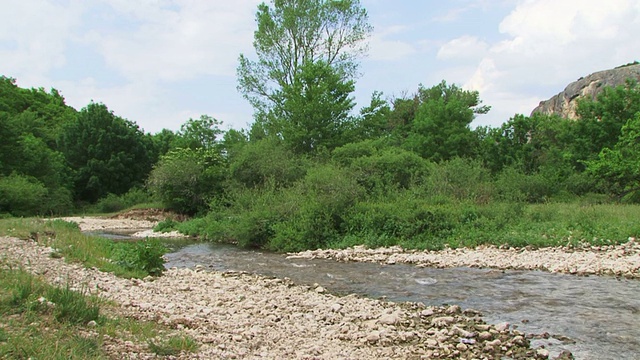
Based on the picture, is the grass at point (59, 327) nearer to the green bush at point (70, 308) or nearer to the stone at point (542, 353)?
the green bush at point (70, 308)

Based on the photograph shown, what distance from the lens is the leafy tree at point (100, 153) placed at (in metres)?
54.6

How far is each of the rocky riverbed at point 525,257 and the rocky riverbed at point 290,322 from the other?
5874 millimetres

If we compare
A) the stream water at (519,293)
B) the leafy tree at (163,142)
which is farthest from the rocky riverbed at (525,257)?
the leafy tree at (163,142)

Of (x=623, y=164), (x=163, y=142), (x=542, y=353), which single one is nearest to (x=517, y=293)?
(x=542, y=353)

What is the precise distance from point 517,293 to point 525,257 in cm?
485

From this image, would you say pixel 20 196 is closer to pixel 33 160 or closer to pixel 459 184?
pixel 33 160

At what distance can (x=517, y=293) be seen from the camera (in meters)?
11.8

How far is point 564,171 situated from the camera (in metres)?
Result: 36.2

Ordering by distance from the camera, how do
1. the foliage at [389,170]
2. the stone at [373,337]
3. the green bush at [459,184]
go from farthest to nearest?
the foliage at [389,170]
the green bush at [459,184]
the stone at [373,337]

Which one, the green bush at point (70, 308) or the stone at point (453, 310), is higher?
the green bush at point (70, 308)

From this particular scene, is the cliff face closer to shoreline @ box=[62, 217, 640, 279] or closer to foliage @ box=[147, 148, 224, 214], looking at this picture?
foliage @ box=[147, 148, 224, 214]

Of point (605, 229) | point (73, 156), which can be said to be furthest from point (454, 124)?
point (73, 156)

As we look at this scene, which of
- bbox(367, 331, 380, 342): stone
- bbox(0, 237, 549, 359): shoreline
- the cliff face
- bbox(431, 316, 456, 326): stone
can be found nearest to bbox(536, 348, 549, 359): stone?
bbox(0, 237, 549, 359): shoreline

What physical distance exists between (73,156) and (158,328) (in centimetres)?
5472
